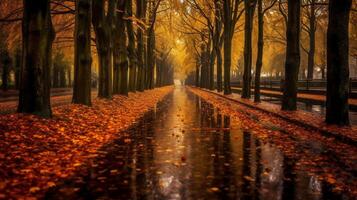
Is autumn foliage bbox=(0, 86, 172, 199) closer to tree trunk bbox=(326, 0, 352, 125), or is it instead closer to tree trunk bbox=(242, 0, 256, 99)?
tree trunk bbox=(326, 0, 352, 125)

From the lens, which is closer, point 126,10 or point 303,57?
point 126,10

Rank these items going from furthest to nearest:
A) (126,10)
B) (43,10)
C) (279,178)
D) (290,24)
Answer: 1. (126,10)
2. (290,24)
3. (43,10)
4. (279,178)

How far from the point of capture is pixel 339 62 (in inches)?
475

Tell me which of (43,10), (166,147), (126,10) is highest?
(126,10)

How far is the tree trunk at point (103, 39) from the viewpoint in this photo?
1931 centimetres

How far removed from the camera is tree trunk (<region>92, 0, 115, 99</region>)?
19312mm

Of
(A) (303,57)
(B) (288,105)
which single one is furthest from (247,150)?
(A) (303,57)

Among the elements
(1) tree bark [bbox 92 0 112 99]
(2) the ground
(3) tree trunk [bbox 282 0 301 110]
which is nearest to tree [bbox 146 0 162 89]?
(1) tree bark [bbox 92 0 112 99]

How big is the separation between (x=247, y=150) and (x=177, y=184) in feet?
10.5

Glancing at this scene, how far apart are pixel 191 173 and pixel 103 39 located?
14860 mm

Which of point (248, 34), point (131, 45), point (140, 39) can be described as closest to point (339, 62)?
point (248, 34)

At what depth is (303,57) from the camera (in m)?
53.5

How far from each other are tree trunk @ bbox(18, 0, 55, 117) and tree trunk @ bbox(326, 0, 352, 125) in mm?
8486

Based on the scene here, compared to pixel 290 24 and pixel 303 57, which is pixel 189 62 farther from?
pixel 290 24
